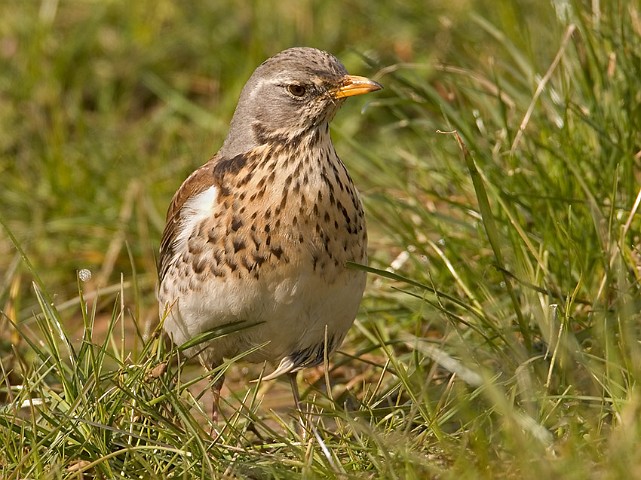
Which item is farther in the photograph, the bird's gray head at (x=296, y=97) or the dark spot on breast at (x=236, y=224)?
the bird's gray head at (x=296, y=97)

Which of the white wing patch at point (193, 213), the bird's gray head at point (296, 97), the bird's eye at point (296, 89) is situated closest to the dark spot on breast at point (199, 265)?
the white wing patch at point (193, 213)

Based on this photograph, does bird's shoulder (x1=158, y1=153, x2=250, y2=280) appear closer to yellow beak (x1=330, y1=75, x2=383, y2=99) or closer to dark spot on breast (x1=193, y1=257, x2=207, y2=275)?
dark spot on breast (x1=193, y1=257, x2=207, y2=275)

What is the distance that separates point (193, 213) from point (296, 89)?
2.11ft

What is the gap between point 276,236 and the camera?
4.57 meters

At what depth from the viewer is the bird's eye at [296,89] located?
4910 millimetres

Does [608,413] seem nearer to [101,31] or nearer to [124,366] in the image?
[124,366]

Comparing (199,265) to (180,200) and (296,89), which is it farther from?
(296,89)

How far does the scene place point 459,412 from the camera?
412 centimetres

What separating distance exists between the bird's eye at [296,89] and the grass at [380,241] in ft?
1.77

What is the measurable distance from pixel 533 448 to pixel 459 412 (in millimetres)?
744

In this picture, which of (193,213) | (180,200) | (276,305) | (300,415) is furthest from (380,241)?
(300,415)

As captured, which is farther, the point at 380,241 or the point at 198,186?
the point at 380,241

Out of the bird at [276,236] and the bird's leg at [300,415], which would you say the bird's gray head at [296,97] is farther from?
the bird's leg at [300,415]

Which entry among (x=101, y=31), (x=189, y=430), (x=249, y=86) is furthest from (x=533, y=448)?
(x=101, y=31)
